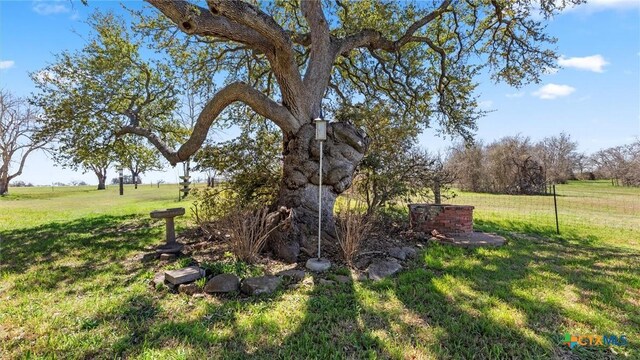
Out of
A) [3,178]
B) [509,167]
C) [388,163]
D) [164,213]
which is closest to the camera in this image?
[164,213]

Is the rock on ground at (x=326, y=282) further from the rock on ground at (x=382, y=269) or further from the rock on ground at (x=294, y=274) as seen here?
the rock on ground at (x=382, y=269)

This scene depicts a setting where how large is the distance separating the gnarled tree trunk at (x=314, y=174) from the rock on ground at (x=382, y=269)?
92 centimetres

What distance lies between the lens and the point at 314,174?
5531 millimetres

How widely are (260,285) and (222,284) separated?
1.41ft

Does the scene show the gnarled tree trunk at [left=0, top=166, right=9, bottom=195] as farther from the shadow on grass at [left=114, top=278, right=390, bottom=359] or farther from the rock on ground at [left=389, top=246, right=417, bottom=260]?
the rock on ground at [left=389, top=246, right=417, bottom=260]

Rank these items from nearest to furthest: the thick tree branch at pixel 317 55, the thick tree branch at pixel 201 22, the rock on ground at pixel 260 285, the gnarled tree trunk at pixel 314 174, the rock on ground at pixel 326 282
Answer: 1. the rock on ground at pixel 260 285
2. the rock on ground at pixel 326 282
3. the thick tree branch at pixel 201 22
4. the gnarled tree trunk at pixel 314 174
5. the thick tree branch at pixel 317 55

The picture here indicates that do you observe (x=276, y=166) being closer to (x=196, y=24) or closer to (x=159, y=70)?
(x=196, y=24)

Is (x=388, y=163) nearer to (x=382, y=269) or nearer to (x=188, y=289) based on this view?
(x=382, y=269)

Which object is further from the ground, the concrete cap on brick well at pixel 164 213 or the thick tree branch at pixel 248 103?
the thick tree branch at pixel 248 103

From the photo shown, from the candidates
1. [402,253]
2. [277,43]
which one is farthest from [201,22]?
[402,253]

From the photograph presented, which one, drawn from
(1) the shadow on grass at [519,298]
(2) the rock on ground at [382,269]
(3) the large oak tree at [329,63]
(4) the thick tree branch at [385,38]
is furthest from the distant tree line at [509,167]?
(2) the rock on ground at [382,269]

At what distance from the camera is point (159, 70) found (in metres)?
8.98

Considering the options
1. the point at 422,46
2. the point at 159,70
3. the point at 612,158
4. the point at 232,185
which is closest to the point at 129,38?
the point at 159,70

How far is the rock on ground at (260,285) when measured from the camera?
138 inches
